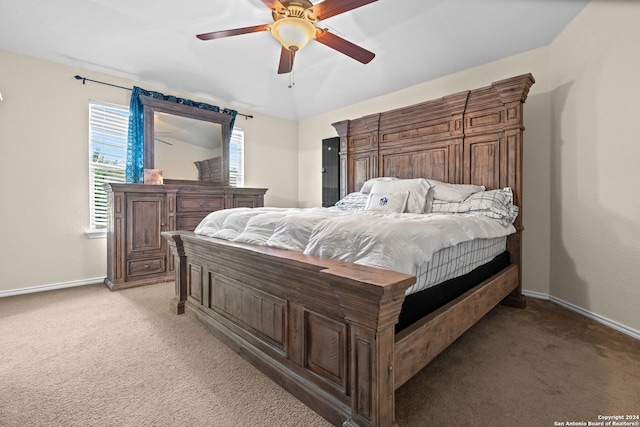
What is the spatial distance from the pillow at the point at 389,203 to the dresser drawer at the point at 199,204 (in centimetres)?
208

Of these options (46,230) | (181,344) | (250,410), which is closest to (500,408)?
(250,410)

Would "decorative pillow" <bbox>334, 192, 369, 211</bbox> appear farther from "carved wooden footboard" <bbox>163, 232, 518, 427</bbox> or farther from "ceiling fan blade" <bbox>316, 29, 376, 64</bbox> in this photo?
"carved wooden footboard" <bbox>163, 232, 518, 427</bbox>

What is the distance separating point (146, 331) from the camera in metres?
2.11

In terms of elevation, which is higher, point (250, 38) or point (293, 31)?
point (250, 38)

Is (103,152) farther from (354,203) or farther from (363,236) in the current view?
(363,236)

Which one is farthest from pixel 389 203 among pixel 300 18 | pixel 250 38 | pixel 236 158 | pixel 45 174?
pixel 45 174

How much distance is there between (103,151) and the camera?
348 cm

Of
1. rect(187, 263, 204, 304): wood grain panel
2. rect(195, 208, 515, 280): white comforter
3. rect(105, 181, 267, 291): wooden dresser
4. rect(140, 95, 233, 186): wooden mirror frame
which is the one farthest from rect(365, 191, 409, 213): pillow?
rect(140, 95, 233, 186): wooden mirror frame

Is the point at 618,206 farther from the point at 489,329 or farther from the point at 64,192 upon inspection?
the point at 64,192

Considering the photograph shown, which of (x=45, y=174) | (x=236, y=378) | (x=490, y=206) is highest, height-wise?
(x=45, y=174)

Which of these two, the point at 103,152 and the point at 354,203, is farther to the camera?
the point at 103,152

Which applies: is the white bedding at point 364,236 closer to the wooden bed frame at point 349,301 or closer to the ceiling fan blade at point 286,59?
the wooden bed frame at point 349,301

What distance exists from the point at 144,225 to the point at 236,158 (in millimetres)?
1825

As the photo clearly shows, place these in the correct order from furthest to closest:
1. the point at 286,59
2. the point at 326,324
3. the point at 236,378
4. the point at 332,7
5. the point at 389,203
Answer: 1. the point at 389,203
2. the point at 286,59
3. the point at 332,7
4. the point at 236,378
5. the point at 326,324
